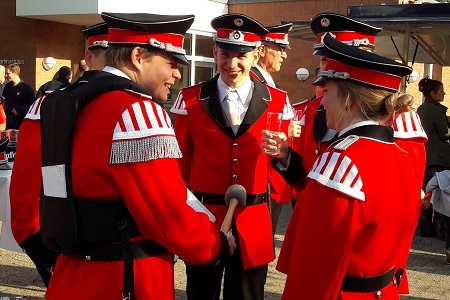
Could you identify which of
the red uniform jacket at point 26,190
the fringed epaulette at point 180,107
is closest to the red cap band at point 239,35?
the fringed epaulette at point 180,107

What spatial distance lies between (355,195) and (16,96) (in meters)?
10.6

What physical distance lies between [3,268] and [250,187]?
11.6 ft

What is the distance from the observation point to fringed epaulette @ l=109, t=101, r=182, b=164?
7.69ft

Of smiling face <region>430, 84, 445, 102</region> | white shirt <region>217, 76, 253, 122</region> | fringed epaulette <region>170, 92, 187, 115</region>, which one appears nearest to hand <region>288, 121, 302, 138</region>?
white shirt <region>217, 76, 253, 122</region>

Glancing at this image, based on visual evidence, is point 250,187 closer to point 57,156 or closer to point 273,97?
point 273,97

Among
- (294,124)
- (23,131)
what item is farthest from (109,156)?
(294,124)

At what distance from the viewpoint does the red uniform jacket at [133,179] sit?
2352mm

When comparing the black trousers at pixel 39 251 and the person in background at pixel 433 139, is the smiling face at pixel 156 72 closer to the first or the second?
the black trousers at pixel 39 251

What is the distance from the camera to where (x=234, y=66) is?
4152mm

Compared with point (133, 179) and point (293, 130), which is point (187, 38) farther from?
point (133, 179)

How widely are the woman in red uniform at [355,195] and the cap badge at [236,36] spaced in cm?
163

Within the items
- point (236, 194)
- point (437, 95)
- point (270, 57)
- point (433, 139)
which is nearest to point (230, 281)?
point (236, 194)

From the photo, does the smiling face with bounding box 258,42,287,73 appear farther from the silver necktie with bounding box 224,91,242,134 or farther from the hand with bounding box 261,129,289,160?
the hand with bounding box 261,129,289,160

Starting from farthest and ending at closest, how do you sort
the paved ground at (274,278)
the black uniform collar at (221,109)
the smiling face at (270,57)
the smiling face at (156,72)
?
the paved ground at (274,278) → the smiling face at (270,57) → the black uniform collar at (221,109) → the smiling face at (156,72)
